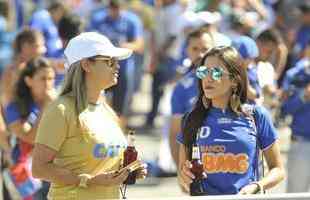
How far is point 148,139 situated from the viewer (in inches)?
500

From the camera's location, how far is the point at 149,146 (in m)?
12.3

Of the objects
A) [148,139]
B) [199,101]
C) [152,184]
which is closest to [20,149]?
[199,101]

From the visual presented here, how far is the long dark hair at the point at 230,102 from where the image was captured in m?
5.73

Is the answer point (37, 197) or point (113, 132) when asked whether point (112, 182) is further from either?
point (37, 197)

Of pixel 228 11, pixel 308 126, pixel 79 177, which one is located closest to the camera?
pixel 79 177

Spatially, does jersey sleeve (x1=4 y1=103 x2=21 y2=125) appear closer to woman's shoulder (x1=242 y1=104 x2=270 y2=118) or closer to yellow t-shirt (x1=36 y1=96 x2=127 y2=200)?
yellow t-shirt (x1=36 y1=96 x2=127 y2=200)

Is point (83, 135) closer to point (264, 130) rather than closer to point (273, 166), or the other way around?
point (264, 130)

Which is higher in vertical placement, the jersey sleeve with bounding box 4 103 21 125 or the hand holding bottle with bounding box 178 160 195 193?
the jersey sleeve with bounding box 4 103 21 125

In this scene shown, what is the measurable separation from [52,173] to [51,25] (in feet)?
19.0

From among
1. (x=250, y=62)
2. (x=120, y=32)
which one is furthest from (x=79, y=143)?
(x=120, y=32)

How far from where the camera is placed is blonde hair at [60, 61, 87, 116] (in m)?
5.46

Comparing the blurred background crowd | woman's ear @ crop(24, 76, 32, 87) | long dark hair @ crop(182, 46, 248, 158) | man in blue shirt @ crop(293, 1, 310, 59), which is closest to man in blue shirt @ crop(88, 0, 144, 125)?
the blurred background crowd

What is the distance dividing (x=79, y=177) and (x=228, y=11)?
8537mm

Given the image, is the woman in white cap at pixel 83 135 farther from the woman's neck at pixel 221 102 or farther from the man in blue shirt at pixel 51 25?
the man in blue shirt at pixel 51 25
